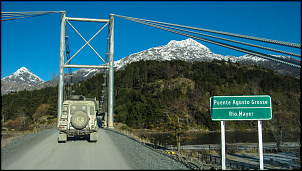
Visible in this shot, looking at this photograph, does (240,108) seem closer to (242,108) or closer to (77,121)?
(242,108)

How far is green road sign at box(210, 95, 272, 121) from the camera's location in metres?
10.9

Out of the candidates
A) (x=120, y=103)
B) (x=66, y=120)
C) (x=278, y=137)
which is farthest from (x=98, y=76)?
(x=66, y=120)

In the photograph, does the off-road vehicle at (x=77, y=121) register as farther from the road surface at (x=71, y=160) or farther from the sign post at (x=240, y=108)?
the sign post at (x=240, y=108)

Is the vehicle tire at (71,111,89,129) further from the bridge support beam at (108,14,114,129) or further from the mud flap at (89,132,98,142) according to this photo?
the bridge support beam at (108,14,114,129)

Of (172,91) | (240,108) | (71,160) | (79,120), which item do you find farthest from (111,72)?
(172,91)

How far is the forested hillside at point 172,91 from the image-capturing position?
77562 mm

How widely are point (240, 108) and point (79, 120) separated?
957cm

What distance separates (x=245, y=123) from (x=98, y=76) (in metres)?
66.6

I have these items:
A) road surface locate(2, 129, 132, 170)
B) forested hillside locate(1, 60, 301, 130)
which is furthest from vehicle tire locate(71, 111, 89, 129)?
forested hillside locate(1, 60, 301, 130)

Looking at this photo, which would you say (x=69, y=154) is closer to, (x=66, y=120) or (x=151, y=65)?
(x=66, y=120)

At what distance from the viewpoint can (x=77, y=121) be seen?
15672 mm

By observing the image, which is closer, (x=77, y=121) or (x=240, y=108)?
(x=240, y=108)

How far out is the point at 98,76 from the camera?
11756cm

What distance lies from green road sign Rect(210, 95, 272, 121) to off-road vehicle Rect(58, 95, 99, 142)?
26.6 ft
